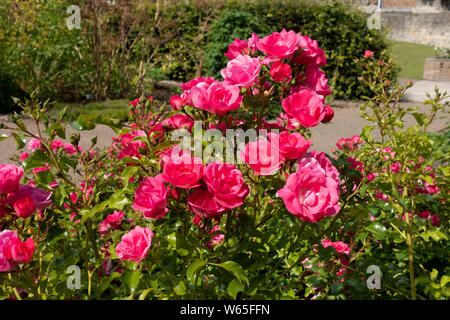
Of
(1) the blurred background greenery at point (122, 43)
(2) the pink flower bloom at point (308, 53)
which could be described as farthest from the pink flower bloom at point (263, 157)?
(1) the blurred background greenery at point (122, 43)

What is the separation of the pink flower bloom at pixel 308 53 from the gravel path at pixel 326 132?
129 inches

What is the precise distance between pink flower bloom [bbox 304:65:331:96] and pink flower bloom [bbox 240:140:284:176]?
306mm

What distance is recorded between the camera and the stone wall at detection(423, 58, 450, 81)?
12.1 m

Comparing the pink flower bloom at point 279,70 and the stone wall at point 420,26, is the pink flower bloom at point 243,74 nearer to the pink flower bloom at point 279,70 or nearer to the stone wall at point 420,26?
the pink flower bloom at point 279,70

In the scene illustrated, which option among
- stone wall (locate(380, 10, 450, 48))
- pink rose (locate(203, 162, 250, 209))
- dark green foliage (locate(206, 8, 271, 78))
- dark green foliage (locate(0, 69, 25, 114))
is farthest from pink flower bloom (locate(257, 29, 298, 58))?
stone wall (locate(380, 10, 450, 48))

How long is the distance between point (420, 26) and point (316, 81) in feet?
86.8

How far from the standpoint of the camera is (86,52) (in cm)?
752

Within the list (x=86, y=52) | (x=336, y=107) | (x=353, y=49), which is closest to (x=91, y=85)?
(x=86, y=52)

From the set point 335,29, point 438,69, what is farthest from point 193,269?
point 438,69

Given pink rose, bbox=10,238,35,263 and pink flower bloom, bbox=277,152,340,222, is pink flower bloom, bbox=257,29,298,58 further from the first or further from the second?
pink rose, bbox=10,238,35,263

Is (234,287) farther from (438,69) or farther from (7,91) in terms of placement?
(438,69)

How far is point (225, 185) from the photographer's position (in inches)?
33.5
